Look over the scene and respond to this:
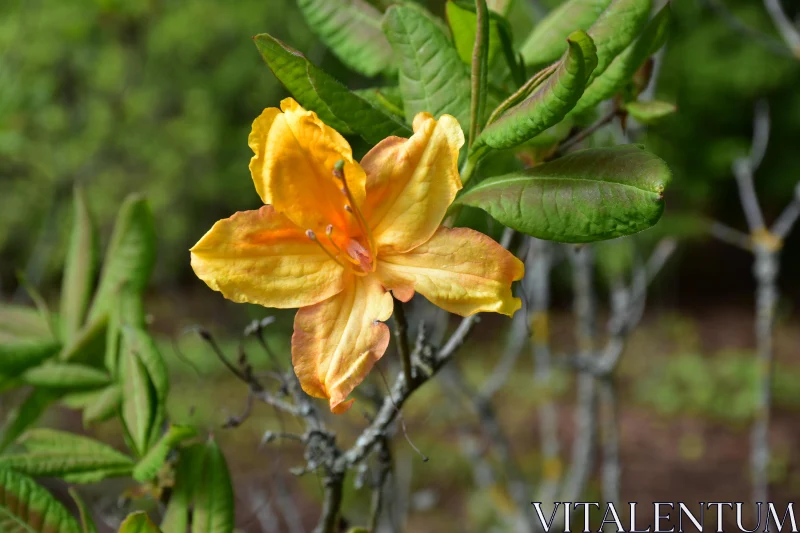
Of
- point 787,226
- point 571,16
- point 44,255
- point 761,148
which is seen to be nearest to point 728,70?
point 761,148

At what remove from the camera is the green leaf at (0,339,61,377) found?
0.84 meters

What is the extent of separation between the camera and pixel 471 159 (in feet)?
2.06

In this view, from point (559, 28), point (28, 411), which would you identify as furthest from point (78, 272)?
point (559, 28)

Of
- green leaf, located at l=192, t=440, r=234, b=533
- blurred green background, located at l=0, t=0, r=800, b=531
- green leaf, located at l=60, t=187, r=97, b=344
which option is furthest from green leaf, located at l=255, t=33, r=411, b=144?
blurred green background, located at l=0, t=0, r=800, b=531

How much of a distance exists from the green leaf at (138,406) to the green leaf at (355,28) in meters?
0.42

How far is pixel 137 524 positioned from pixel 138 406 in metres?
0.16

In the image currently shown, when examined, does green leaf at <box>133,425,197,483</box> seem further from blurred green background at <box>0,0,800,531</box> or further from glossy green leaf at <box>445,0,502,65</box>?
blurred green background at <box>0,0,800,531</box>

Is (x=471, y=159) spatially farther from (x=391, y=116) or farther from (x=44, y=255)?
(x=44, y=255)

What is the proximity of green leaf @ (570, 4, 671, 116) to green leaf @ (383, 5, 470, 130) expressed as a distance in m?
0.12

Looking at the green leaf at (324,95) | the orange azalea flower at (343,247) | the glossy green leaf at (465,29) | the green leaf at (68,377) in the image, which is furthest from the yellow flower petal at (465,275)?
the green leaf at (68,377)

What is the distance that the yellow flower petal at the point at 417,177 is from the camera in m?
0.59

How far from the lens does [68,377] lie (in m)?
0.85

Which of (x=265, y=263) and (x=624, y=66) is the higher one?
(x=624, y=66)

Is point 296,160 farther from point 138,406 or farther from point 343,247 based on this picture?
point 138,406
